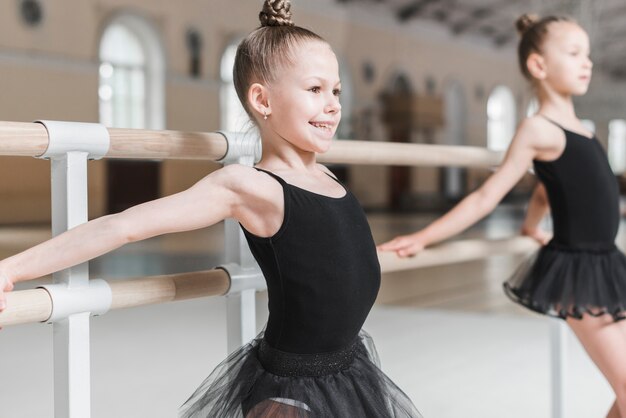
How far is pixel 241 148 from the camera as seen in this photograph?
1154mm

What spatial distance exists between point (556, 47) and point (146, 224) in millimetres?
990

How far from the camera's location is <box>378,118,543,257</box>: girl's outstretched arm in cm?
141

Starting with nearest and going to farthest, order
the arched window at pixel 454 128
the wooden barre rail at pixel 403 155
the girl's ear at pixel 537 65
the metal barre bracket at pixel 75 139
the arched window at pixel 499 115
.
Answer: the metal barre bracket at pixel 75 139 → the wooden barre rail at pixel 403 155 → the girl's ear at pixel 537 65 → the arched window at pixel 499 115 → the arched window at pixel 454 128

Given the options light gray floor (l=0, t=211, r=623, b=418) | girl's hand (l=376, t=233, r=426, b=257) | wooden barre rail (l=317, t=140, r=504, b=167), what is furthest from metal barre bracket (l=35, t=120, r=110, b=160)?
light gray floor (l=0, t=211, r=623, b=418)

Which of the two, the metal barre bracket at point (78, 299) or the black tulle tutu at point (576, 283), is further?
the black tulle tutu at point (576, 283)

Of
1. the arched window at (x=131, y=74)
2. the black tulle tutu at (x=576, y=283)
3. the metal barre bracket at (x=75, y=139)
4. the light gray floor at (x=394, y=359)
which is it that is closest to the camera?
the metal barre bracket at (x=75, y=139)

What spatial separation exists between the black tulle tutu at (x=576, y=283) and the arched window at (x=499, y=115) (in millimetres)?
6120

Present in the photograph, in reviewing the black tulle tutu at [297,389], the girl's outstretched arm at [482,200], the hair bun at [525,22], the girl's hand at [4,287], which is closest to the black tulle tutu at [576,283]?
the girl's outstretched arm at [482,200]

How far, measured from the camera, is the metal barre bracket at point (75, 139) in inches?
35.6

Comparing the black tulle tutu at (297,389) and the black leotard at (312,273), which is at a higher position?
the black leotard at (312,273)

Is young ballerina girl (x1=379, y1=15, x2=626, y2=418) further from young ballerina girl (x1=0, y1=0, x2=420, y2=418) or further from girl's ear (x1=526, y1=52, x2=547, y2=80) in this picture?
young ballerina girl (x1=0, y1=0, x2=420, y2=418)

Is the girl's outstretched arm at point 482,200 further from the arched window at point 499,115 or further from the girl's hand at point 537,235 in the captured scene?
the arched window at point 499,115

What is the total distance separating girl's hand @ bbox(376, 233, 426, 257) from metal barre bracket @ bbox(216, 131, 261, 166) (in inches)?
12.6

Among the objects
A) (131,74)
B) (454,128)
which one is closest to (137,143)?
(454,128)
